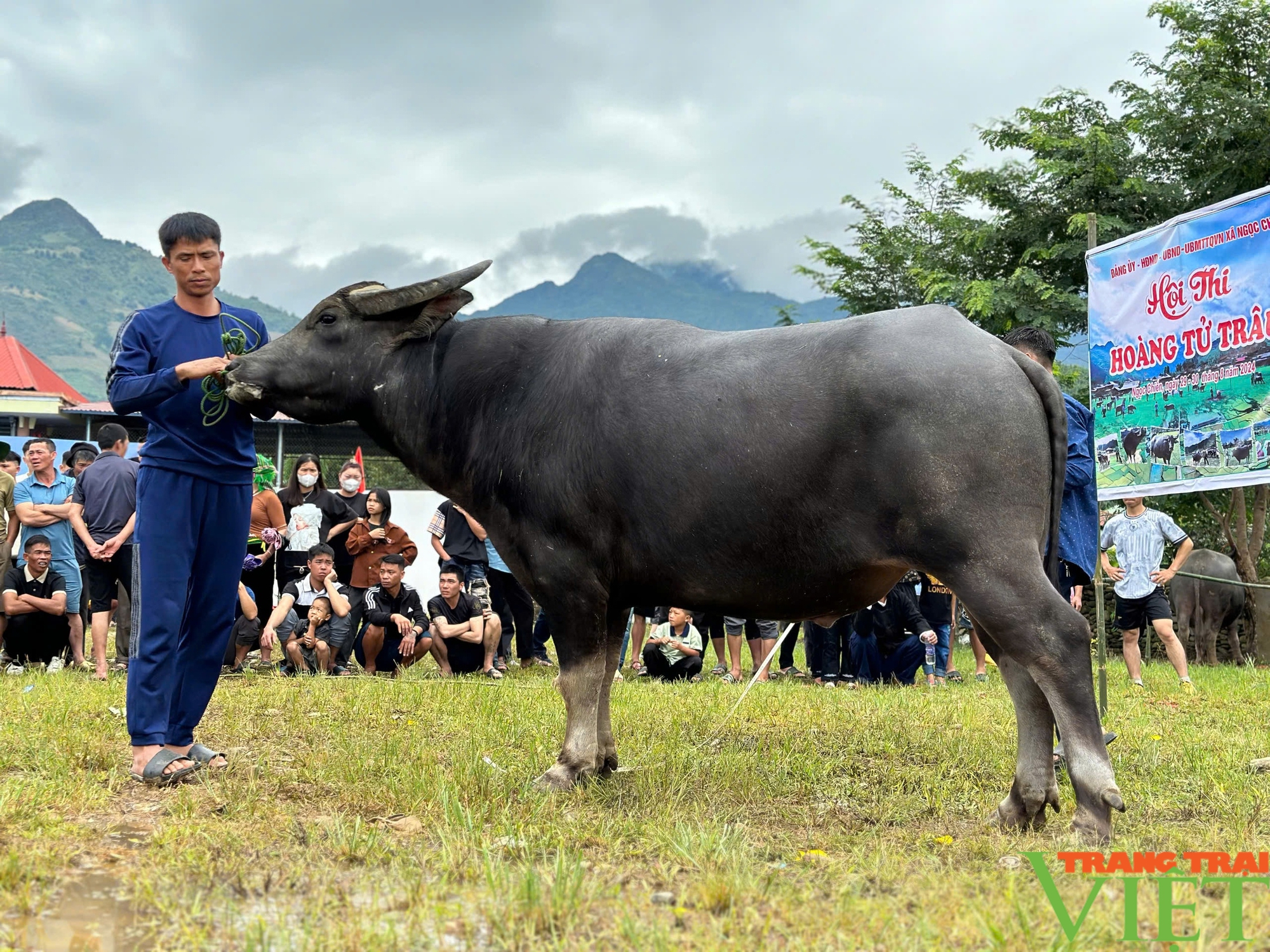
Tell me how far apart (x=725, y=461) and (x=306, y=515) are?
7.84 m

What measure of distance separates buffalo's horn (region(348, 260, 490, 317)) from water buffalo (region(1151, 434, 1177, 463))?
4.82 meters

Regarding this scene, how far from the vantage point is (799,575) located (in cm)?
452

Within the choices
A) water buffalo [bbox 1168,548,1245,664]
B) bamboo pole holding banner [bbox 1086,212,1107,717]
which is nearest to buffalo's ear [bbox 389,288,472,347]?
bamboo pole holding banner [bbox 1086,212,1107,717]

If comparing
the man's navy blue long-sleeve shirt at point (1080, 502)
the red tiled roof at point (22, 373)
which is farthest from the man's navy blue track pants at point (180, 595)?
the red tiled roof at point (22, 373)

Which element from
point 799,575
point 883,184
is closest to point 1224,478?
point 799,575

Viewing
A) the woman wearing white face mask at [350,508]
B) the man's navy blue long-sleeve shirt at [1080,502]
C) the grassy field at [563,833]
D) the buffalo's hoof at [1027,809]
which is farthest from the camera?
the woman wearing white face mask at [350,508]

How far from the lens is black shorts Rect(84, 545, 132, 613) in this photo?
10.1 metres

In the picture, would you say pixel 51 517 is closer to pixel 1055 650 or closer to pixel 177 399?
pixel 177 399

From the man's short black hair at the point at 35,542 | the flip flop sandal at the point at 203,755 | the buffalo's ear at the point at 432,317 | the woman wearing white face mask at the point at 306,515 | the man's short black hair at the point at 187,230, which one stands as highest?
the man's short black hair at the point at 187,230

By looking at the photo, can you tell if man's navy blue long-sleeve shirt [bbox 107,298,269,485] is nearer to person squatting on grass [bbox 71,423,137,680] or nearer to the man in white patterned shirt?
person squatting on grass [bbox 71,423,137,680]

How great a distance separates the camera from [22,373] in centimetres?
4316

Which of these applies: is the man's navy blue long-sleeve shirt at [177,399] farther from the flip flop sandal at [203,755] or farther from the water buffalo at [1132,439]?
the water buffalo at [1132,439]

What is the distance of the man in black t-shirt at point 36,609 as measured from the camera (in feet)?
34.5

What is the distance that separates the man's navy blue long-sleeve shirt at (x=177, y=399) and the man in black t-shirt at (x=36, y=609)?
6.38m
